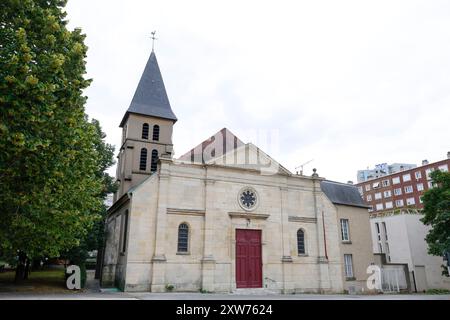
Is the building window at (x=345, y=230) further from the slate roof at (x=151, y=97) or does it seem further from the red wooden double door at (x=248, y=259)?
the slate roof at (x=151, y=97)

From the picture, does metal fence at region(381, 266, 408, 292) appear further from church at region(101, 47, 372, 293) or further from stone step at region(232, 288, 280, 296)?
stone step at region(232, 288, 280, 296)

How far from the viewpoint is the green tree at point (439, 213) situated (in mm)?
22812

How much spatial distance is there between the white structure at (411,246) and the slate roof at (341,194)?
659 cm

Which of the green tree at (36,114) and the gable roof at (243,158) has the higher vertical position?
the gable roof at (243,158)

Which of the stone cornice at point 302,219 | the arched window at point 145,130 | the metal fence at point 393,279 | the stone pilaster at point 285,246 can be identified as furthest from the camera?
the arched window at point 145,130

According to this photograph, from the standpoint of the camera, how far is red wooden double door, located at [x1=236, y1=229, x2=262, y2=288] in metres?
19.2

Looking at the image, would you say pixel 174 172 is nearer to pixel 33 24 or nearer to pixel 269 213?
pixel 269 213

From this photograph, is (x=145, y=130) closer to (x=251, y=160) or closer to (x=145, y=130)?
(x=145, y=130)

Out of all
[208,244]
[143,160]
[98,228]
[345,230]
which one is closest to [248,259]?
[208,244]

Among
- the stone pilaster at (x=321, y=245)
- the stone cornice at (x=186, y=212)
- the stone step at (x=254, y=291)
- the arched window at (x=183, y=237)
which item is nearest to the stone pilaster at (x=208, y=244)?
the stone cornice at (x=186, y=212)

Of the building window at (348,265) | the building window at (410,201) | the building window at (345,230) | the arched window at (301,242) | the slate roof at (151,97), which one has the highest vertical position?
the slate roof at (151,97)

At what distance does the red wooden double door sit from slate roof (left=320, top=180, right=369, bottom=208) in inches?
316

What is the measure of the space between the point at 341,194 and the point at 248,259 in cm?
1050
